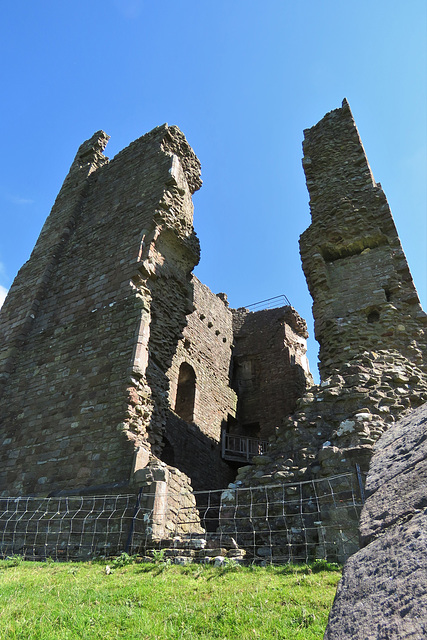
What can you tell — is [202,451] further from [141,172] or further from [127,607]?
[127,607]

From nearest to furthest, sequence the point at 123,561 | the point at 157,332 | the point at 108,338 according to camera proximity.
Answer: the point at 123,561
the point at 108,338
the point at 157,332

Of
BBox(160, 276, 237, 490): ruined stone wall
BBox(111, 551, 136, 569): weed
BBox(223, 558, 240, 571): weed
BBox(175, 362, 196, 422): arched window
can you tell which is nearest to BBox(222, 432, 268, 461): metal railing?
BBox(160, 276, 237, 490): ruined stone wall

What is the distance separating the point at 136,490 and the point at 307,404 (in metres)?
2.95

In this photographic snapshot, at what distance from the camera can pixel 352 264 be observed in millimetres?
10156

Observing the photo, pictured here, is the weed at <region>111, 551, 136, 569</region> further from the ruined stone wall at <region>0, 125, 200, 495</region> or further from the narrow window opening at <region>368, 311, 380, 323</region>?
the narrow window opening at <region>368, 311, 380, 323</region>

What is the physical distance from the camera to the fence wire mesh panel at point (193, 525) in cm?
516

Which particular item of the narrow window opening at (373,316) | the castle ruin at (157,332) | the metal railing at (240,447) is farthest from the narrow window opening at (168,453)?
the narrow window opening at (373,316)

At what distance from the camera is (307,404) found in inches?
287

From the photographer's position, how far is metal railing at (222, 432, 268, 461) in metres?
Answer: 16.2

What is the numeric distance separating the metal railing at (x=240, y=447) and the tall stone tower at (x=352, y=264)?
319 inches

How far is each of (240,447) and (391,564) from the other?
15.7m

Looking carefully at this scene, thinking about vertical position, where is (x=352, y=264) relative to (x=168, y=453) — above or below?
above

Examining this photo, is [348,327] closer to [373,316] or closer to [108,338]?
[373,316]

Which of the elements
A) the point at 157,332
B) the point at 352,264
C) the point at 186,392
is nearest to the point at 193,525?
the point at 157,332
